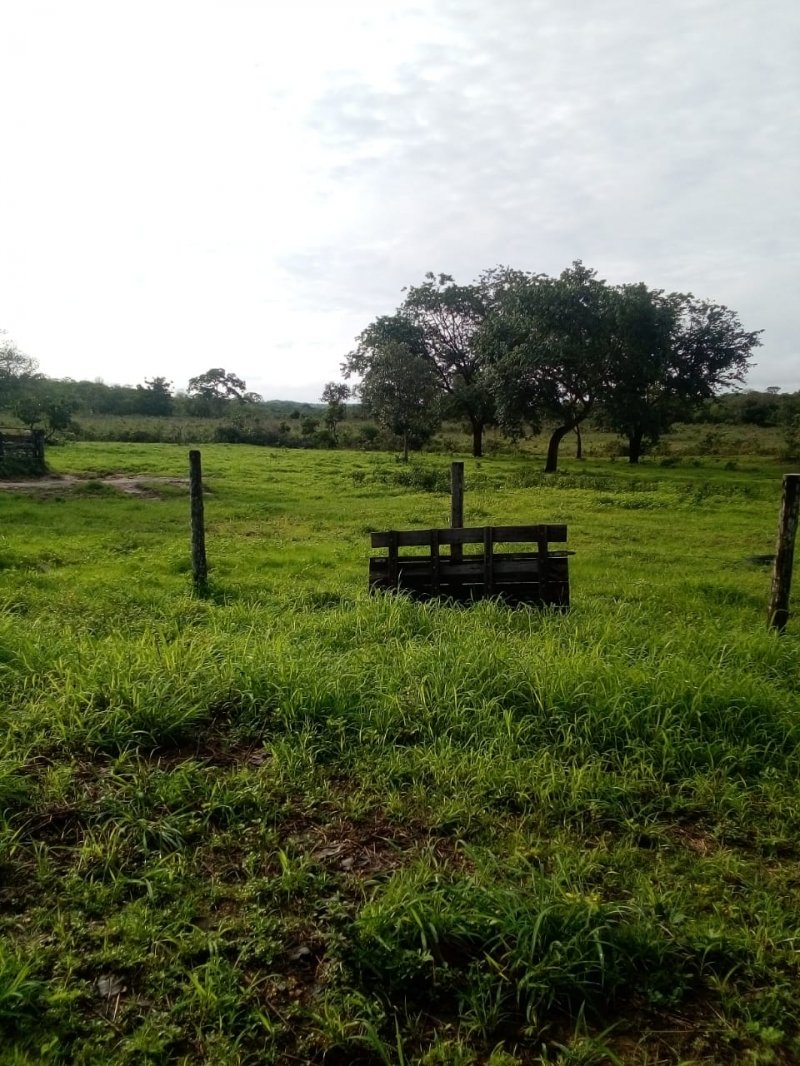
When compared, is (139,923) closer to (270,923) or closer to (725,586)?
(270,923)

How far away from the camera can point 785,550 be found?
7.95 m

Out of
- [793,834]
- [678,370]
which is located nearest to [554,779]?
[793,834]

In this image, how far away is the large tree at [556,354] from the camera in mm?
32875

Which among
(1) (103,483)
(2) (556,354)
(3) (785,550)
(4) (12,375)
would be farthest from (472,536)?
(4) (12,375)

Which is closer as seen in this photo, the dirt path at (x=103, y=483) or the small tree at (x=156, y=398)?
the dirt path at (x=103, y=483)

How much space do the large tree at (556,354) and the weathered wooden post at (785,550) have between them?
24.5 metres

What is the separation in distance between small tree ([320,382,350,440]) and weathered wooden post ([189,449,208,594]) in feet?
139

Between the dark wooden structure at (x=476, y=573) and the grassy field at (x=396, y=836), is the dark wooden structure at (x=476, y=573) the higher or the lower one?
the higher one

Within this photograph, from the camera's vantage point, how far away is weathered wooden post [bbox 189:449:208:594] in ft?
32.2

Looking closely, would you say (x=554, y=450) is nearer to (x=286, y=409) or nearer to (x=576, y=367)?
(x=576, y=367)

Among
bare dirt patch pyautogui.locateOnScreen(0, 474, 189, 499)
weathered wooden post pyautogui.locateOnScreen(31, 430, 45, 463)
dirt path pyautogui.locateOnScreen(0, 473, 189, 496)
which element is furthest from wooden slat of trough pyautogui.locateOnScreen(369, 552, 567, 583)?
weathered wooden post pyautogui.locateOnScreen(31, 430, 45, 463)

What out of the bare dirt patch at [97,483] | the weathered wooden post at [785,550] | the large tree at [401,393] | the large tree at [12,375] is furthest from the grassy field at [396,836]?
the large tree at [12,375]

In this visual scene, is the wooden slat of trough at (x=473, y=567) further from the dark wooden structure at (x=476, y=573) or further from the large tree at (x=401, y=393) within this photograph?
the large tree at (x=401, y=393)

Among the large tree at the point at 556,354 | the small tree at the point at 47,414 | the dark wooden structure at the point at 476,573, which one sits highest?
the large tree at the point at 556,354
